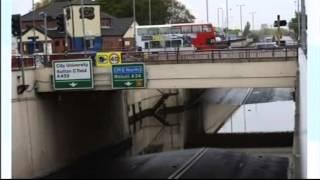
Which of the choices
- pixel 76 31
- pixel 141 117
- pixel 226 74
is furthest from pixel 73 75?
pixel 76 31

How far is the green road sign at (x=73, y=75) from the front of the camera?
25.1 metres

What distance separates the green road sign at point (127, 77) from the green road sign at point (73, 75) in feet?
3.34

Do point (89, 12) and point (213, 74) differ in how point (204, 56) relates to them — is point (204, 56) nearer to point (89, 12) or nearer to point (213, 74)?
point (213, 74)

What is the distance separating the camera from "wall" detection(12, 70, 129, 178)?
21.5 meters

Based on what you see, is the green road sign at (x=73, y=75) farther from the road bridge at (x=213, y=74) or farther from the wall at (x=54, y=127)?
the wall at (x=54, y=127)

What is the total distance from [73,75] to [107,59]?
89.1 inches

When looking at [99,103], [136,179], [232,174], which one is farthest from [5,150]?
[99,103]

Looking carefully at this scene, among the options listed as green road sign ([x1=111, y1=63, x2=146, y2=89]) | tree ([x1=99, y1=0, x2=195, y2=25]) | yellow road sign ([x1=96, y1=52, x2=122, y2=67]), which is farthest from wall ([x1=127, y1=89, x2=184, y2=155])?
tree ([x1=99, y1=0, x2=195, y2=25])

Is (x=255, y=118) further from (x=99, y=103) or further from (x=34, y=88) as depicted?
(x=34, y=88)

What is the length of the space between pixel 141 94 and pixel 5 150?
32.6m

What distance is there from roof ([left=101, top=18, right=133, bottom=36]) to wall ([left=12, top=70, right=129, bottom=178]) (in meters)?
39.5

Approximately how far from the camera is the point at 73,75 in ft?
82.3

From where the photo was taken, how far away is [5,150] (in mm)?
9508

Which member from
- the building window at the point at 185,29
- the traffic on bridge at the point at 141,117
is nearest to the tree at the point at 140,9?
the building window at the point at 185,29
